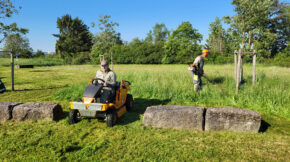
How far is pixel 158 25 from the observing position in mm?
70375

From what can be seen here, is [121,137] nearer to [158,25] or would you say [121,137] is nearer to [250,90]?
[250,90]

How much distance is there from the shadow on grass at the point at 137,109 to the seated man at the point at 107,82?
2.10 feet

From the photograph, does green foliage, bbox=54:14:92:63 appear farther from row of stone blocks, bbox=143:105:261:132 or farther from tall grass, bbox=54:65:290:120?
row of stone blocks, bbox=143:105:261:132

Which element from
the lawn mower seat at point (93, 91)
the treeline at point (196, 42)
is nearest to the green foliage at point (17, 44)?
the treeline at point (196, 42)

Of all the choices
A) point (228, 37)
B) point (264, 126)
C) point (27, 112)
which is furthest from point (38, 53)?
point (264, 126)

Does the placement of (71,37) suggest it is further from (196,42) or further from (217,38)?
(217,38)

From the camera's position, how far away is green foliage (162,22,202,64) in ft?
113

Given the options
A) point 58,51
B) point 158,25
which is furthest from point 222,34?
point 58,51

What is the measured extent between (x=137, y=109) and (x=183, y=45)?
107 ft

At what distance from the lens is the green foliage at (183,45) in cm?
3431

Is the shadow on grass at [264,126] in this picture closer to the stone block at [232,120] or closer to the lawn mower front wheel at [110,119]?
the stone block at [232,120]

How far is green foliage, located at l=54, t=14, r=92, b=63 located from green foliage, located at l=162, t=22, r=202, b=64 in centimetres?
2437

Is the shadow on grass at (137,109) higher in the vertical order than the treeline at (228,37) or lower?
lower

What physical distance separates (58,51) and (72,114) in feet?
170
